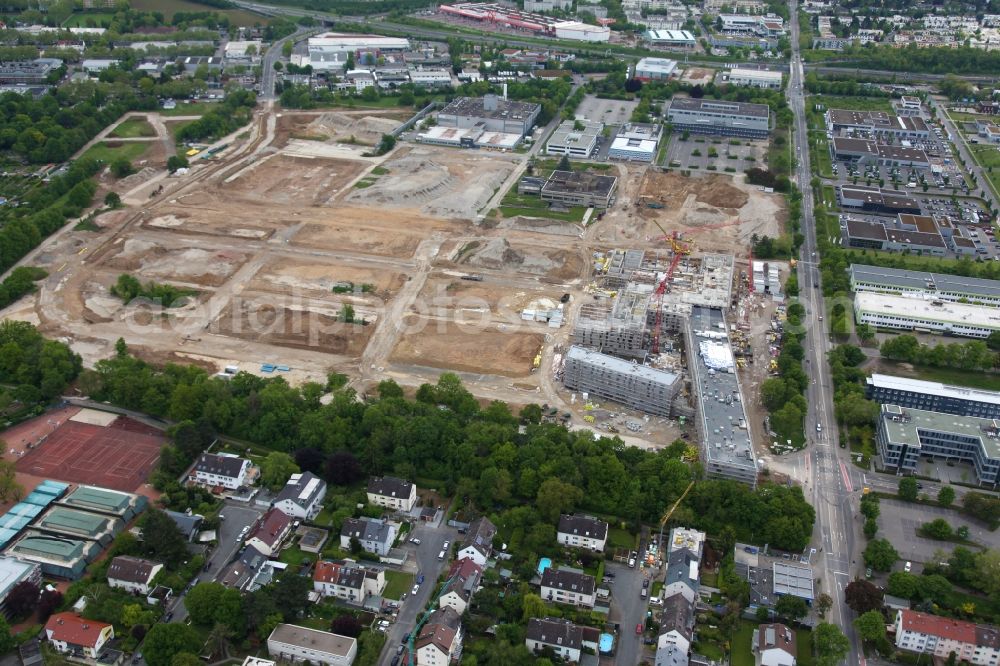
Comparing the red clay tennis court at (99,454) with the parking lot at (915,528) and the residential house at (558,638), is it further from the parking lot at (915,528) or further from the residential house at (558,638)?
the parking lot at (915,528)

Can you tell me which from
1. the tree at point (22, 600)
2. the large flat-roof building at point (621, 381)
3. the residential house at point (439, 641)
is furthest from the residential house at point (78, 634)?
the large flat-roof building at point (621, 381)

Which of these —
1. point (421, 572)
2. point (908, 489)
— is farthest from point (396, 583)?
point (908, 489)

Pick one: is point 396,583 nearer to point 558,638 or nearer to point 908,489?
point 558,638

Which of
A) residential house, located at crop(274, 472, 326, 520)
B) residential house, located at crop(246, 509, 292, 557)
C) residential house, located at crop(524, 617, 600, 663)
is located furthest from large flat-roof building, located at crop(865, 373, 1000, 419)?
residential house, located at crop(246, 509, 292, 557)

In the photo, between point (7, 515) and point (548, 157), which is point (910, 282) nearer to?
point (548, 157)

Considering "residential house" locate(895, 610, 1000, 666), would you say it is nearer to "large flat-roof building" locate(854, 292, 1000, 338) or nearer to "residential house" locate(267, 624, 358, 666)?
"residential house" locate(267, 624, 358, 666)
